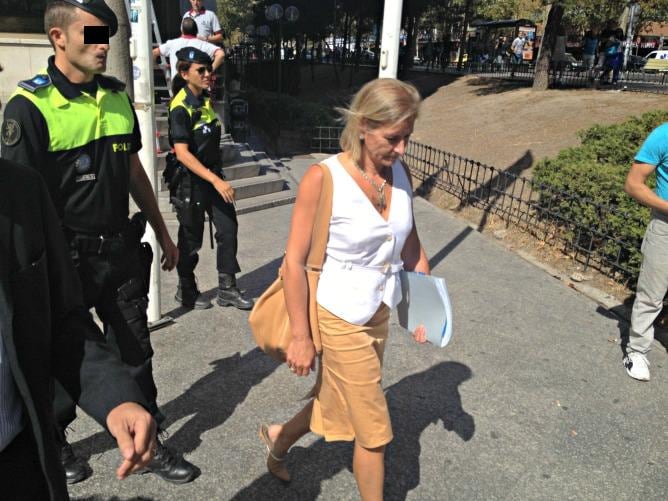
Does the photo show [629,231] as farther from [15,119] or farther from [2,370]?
[2,370]

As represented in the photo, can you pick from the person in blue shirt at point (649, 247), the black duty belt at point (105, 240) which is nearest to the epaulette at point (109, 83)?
the black duty belt at point (105, 240)

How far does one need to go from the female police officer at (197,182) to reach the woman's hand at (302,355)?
219cm

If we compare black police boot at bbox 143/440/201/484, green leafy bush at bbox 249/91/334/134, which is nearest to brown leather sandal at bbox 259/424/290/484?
black police boot at bbox 143/440/201/484

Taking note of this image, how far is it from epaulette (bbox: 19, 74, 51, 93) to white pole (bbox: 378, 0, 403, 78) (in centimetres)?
293

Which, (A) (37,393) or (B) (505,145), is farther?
(B) (505,145)

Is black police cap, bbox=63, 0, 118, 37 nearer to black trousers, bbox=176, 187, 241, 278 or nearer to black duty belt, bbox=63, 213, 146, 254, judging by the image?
black duty belt, bbox=63, 213, 146, 254

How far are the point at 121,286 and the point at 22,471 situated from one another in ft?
4.83

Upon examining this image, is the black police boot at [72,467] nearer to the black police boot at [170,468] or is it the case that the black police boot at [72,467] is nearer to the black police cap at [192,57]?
the black police boot at [170,468]

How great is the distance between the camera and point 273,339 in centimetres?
240

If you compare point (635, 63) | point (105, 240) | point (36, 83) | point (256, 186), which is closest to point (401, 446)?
point (105, 240)

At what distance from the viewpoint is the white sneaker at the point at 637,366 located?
3929mm

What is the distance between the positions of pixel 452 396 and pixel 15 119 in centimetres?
283

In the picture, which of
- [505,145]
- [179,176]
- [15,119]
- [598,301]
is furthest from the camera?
[505,145]

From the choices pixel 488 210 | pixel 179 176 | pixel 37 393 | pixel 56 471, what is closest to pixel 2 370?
pixel 37 393
